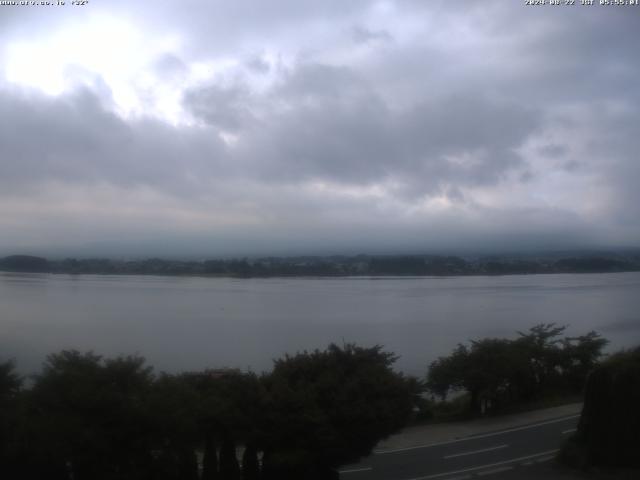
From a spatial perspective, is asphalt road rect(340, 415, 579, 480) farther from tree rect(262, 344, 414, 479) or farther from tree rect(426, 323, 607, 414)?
tree rect(426, 323, 607, 414)

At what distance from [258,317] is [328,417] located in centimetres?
2766

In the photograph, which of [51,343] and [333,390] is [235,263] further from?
[333,390]

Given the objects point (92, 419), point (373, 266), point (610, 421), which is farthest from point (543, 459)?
point (373, 266)

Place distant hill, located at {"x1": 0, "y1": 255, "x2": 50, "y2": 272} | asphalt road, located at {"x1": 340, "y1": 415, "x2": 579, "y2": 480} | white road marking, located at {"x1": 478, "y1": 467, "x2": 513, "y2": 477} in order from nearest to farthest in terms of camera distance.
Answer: white road marking, located at {"x1": 478, "y1": 467, "x2": 513, "y2": 477} → asphalt road, located at {"x1": 340, "y1": 415, "x2": 579, "y2": 480} → distant hill, located at {"x1": 0, "y1": 255, "x2": 50, "y2": 272}

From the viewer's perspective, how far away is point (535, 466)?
445 inches

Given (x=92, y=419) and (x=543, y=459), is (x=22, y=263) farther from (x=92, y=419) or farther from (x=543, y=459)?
(x=543, y=459)

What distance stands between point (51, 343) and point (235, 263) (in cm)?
3788

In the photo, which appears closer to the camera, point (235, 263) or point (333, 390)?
point (333, 390)

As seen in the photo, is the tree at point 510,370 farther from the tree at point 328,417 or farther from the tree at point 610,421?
the tree at point 328,417

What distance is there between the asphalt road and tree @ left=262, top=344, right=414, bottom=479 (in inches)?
59.5

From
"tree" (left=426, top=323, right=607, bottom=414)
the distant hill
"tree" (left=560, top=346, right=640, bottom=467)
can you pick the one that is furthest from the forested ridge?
"tree" (left=560, top=346, right=640, bottom=467)

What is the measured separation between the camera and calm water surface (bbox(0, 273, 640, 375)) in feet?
80.2

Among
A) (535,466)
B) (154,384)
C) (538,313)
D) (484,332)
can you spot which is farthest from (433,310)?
(154,384)

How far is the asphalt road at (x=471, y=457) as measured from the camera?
11219mm
